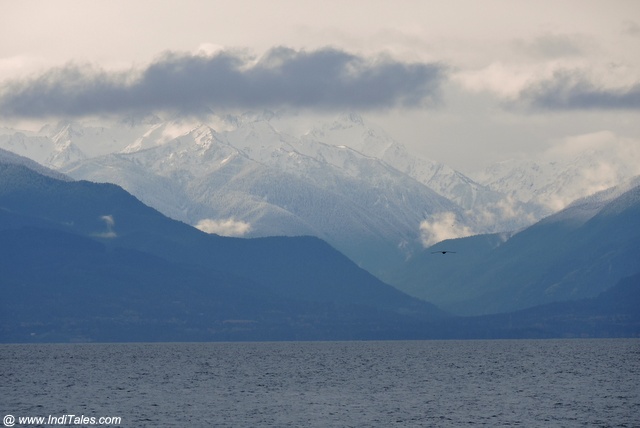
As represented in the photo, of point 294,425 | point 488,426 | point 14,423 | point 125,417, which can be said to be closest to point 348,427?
point 294,425

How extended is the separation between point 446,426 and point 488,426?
6.23 metres

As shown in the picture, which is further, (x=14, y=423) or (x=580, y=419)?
(x=580, y=419)

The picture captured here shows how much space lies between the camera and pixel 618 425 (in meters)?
191

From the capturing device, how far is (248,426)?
189 m

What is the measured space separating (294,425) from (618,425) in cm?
4859

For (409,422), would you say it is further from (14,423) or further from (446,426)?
(14,423)

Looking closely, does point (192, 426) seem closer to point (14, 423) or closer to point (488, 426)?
point (14, 423)

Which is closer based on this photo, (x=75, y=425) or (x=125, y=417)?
(x=75, y=425)

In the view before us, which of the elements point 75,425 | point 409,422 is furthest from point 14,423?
point 409,422

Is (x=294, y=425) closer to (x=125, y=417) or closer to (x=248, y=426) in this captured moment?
(x=248, y=426)

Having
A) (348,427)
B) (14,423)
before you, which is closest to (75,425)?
(14,423)

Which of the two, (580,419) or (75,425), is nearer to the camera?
(75,425)

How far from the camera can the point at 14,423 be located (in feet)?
610

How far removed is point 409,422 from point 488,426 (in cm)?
1254
